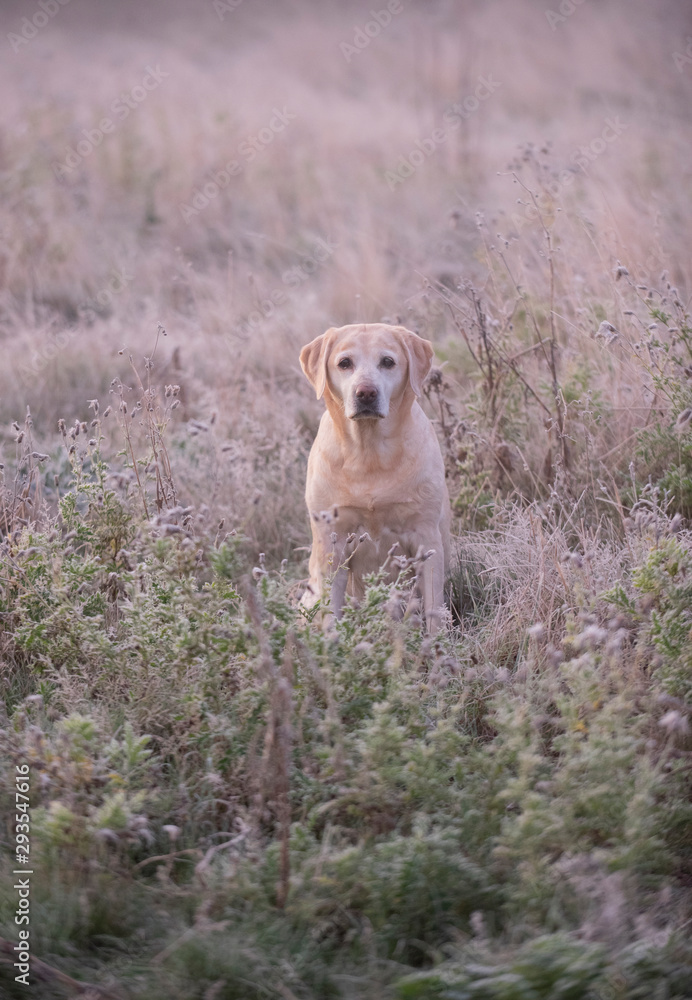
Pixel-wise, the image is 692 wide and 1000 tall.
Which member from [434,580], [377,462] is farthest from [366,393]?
[434,580]

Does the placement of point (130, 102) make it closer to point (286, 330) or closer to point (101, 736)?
point (286, 330)

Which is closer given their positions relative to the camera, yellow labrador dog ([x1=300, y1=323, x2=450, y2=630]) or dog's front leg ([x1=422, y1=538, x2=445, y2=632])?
dog's front leg ([x1=422, y1=538, x2=445, y2=632])

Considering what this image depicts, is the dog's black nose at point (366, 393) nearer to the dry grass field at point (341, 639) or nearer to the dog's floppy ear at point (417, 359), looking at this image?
the dog's floppy ear at point (417, 359)

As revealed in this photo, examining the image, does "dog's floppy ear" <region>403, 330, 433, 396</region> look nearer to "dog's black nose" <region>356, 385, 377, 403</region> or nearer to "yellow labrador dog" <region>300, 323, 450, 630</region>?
"yellow labrador dog" <region>300, 323, 450, 630</region>

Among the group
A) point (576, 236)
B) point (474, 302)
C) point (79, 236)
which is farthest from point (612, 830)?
point (79, 236)

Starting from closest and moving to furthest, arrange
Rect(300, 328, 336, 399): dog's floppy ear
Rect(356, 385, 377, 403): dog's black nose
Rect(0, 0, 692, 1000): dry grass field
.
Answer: Rect(0, 0, 692, 1000): dry grass field, Rect(356, 385, 377, 403): dog's black nose, Rect(300, 328, 336, 399): dog's floppy ear

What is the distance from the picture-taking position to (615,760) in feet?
6.15

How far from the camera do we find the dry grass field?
1799mm

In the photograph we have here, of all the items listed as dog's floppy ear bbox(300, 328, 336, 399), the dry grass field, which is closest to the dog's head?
dog's floppy ear bbox(300, 328, 336, 399)

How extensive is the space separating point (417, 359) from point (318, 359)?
1.39ft

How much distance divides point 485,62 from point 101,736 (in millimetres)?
16183

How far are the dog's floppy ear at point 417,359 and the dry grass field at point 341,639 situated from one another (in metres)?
0.53

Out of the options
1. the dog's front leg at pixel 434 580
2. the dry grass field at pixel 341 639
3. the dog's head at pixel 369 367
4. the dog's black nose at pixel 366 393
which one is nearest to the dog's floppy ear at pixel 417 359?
the dog's head at pixel 369 367

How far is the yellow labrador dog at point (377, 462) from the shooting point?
3.34 m
